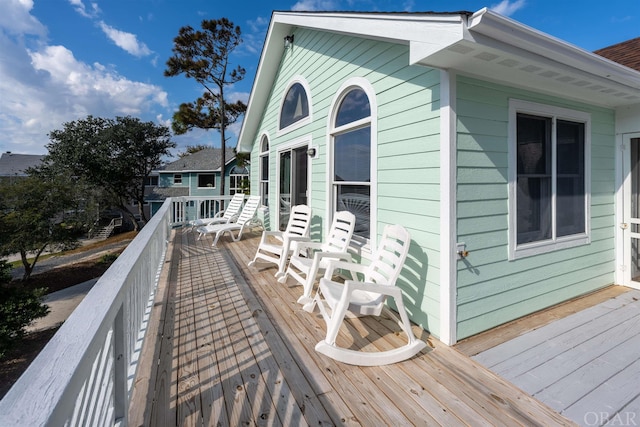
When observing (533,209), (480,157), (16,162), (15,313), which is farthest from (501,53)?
(16,162)

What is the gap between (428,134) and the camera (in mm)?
2662

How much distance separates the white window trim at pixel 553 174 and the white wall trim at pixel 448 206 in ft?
2.50

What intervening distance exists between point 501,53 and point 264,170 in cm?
650

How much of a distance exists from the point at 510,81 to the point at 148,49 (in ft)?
59.0

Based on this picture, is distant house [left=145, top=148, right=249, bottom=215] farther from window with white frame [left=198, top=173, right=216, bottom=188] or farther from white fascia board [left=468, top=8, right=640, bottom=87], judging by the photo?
white fascia board [left=468, top=8, right=640, bottom=87]

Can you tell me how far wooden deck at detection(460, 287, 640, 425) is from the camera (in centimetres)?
185

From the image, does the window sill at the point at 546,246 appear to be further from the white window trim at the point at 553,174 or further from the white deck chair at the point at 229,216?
the white deck chair at the point at 229,216

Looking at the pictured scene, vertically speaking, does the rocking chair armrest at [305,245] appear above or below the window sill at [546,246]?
below

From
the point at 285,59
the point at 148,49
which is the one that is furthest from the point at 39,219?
the point at 285,59

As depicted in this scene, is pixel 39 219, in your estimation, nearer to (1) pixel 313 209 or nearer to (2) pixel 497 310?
(1) pixel 313 209

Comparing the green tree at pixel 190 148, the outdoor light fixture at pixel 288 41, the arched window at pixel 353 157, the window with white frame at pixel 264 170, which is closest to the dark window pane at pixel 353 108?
the arched window at pixel 353 157

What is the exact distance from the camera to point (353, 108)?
12.8 feet

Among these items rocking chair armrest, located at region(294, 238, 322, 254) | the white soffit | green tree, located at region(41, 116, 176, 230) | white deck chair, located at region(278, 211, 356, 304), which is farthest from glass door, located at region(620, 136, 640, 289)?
green tree, located at region(41, 116, 176, 230)

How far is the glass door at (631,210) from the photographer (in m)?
3.80
